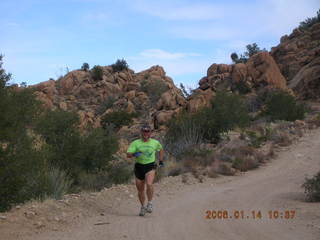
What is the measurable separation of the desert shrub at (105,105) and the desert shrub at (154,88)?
5.10 metres

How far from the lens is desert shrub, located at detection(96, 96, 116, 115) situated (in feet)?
189

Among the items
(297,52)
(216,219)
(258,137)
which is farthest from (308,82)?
(216,219)

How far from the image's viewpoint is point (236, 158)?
1850 centimetres

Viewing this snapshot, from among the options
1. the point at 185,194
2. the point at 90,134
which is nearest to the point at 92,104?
the point at 90,134

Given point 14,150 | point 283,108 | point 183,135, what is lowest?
point 183,135

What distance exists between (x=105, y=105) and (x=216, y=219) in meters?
50.2

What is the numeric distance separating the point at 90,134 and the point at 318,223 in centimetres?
1374

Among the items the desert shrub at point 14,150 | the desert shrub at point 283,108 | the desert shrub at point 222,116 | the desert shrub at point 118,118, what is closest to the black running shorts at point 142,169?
the desert shrub at point 14,150

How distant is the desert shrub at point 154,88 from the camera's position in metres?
58.5

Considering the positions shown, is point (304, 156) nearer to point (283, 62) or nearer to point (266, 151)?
point (266, 151)

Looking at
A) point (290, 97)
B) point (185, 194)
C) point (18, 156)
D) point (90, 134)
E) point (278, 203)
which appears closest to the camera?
point (18, 156)

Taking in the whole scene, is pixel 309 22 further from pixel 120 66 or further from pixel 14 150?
pixel 14 150

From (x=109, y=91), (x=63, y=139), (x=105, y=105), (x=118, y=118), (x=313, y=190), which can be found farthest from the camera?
(x=109, y=91)
